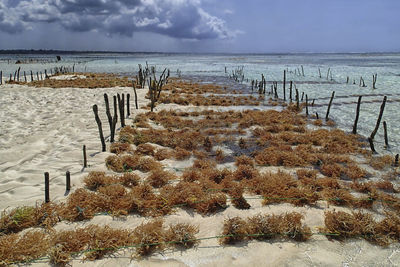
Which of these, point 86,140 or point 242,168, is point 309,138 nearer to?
point 242,168

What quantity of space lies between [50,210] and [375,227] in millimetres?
5980

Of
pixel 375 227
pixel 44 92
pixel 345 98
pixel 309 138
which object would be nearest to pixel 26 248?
pixel 375 227

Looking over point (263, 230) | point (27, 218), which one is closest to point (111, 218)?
point (27, 218)

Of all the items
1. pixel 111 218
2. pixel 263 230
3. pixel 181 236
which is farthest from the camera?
pixel 111 218

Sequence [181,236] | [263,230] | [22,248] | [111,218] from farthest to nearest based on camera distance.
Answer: [111,218] < [263,230] < [181,236] < [22,248]

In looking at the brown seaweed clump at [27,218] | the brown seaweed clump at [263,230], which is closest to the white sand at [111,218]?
the brown seaweed clump at [263,230]

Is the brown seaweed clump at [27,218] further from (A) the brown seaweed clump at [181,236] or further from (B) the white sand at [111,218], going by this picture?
(A) the brown seaweed clump at [181,236]

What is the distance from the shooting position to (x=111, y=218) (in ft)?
16.4

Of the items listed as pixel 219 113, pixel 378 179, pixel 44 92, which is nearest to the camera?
pixel 378 179

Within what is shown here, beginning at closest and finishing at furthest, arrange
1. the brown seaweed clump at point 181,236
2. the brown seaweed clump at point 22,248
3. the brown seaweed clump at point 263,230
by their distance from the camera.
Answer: the brown seaweed clump at point 22,248 → the brown seaweed clump at point 181,236 → the brown seaweed clump at point 263,230

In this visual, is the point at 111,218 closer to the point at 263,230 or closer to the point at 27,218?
the point at 27,218

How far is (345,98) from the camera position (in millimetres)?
20203

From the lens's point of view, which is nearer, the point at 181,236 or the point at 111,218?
the point at 181,236

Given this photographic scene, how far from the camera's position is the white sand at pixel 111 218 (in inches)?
161
